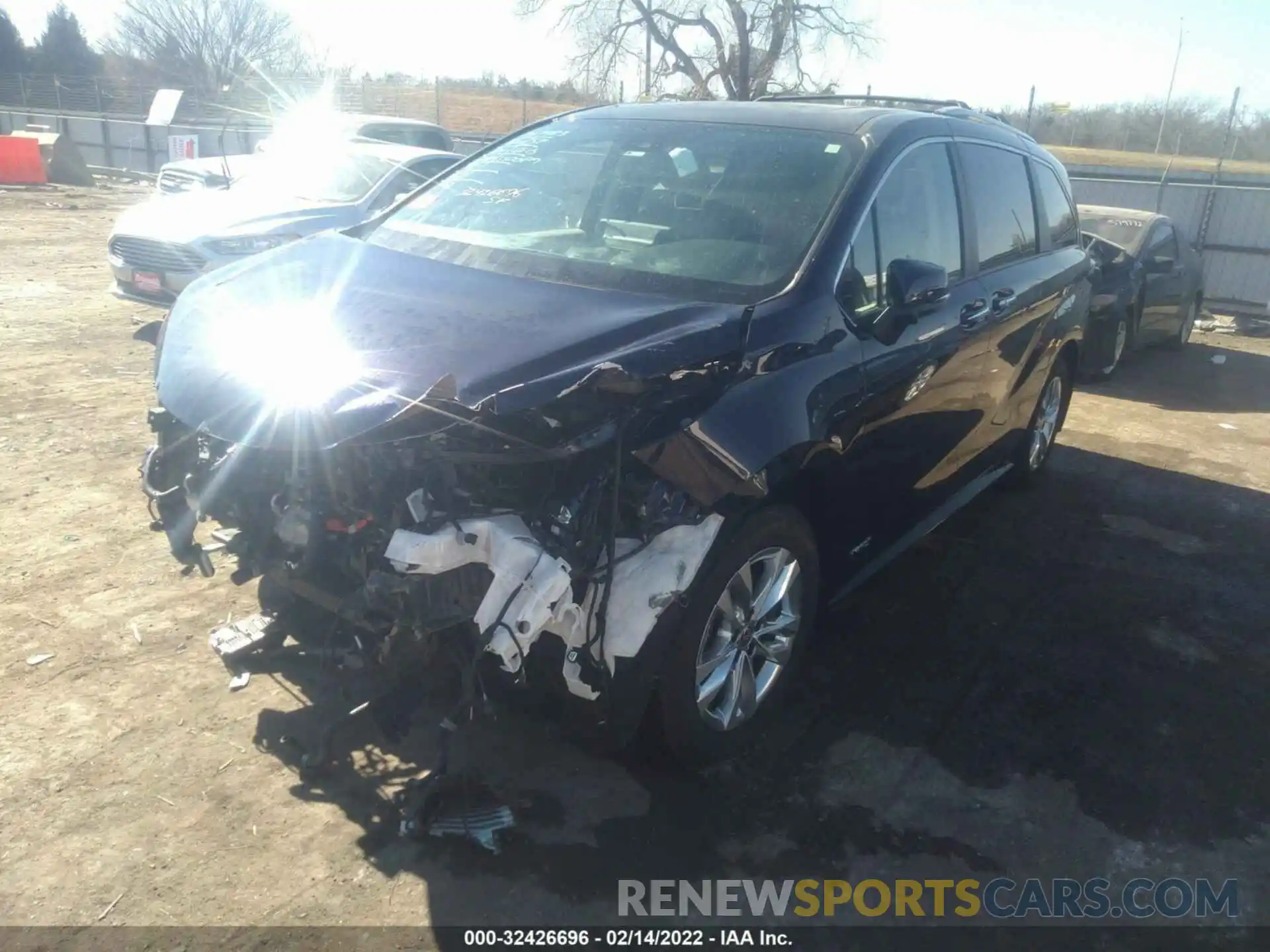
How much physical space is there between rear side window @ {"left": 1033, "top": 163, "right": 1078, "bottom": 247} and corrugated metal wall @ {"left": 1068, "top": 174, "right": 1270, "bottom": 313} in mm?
9155

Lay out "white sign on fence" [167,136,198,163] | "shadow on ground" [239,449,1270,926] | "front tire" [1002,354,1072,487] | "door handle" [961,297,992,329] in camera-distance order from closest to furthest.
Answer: "shadow on ground" [239,449,1270,926] → "door handle" [961,297,992,329] → "front tire" [1002,354,1072,487] → "white sign on fence" [167,136,198,163]

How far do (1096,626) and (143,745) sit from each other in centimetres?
390

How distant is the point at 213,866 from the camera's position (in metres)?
2.74

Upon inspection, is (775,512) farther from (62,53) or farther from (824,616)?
(62,53)

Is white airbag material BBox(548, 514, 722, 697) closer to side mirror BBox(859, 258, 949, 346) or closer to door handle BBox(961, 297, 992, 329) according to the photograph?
side mirror BBox(859, 258, 949, 346)

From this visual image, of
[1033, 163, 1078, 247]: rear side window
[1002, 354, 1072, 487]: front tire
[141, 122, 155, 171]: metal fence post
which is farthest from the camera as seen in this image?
[141, 122, 155, 171]: metal fence post

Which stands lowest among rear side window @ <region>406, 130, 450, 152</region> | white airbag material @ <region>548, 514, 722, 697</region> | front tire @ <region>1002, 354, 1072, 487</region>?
front tire @ <region>1002, 354, 1072, 487</region>

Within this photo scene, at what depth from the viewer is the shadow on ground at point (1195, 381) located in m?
9.07

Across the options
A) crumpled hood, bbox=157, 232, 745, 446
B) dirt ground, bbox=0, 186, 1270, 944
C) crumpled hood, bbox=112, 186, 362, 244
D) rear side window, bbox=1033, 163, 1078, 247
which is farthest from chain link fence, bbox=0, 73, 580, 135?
crumpled hood, bbox=157, 232, 745, 446

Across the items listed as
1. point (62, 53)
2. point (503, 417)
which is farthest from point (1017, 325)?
point (62, 53)

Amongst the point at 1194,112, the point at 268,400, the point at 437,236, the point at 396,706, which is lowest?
the point at 396,706

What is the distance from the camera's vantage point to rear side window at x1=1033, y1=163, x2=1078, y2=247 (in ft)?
18.3

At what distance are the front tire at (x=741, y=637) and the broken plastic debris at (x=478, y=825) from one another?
0.55 meters

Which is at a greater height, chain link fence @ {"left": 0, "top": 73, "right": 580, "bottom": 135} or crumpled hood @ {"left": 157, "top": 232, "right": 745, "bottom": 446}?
chain link fence @ {"left": 0, "top": 73, "right": 580, "bottom": 135}
